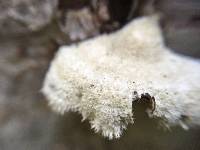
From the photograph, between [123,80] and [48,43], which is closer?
[123,80]

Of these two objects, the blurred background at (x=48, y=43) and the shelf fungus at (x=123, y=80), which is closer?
the shelf fungus at (x=123, y=80)

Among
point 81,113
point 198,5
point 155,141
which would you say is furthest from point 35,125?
point 198,5

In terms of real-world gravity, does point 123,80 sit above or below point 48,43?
below

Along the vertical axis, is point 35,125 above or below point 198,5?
below

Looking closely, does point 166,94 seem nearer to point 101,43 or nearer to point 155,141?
point 155,141
